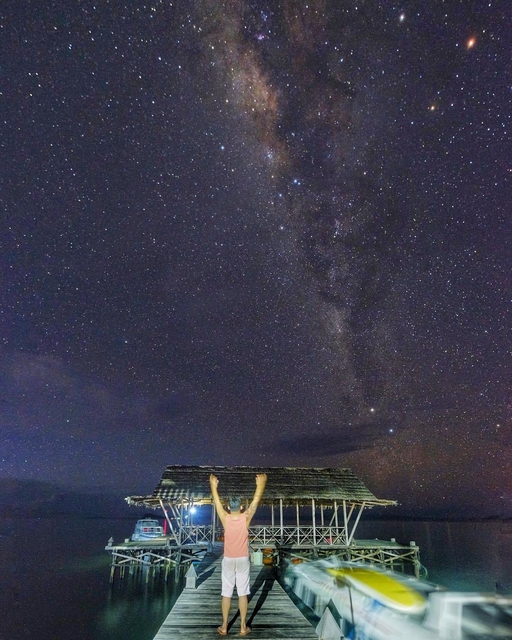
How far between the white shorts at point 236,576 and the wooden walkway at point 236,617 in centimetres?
105

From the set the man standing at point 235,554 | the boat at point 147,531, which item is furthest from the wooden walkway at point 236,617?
the boat at point 147,531

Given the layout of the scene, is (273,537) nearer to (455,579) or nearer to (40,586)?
(40,586)

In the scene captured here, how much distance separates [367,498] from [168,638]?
817 inches

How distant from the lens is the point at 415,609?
7586 mm

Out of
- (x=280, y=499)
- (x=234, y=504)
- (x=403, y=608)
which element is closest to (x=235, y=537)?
(x=234, y=504)

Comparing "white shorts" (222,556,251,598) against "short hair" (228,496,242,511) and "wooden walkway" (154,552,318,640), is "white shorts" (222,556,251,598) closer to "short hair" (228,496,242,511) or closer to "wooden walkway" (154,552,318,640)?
"short hair" (228,496,242,511)

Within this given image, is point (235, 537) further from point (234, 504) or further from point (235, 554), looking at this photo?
point (234, 504)

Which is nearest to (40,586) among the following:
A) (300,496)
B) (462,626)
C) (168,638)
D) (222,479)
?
(222,479)

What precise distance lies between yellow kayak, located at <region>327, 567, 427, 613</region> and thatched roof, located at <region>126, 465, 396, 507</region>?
46.7 feet

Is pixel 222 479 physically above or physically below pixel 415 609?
above

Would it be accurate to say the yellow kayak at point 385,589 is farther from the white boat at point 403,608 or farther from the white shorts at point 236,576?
the white shorts at point 236,576

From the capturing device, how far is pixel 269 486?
25484 mm

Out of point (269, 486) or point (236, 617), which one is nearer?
point (236, 617)

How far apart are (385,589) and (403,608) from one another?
3.65ft
